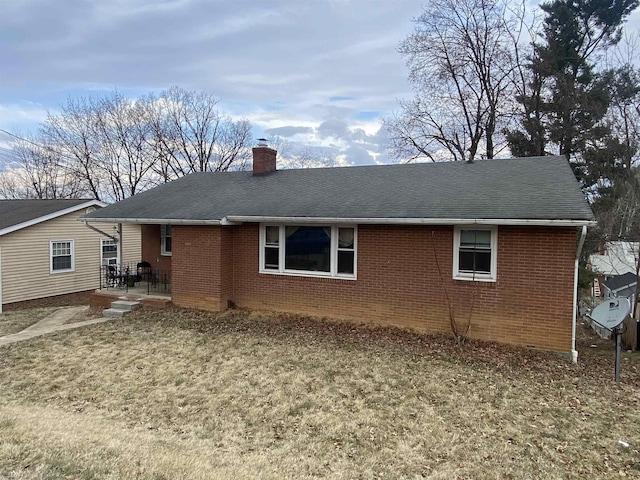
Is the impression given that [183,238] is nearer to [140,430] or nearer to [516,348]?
[140,430]

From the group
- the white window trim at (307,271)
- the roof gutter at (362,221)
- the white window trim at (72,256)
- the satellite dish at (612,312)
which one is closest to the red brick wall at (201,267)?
the roof gutter at (362,221)

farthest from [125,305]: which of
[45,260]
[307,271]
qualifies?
[45,260]

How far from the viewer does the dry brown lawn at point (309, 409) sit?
14.1 ft

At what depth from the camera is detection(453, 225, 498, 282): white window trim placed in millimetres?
8406

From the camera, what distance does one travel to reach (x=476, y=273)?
864 cm

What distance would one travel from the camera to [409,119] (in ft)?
87.0

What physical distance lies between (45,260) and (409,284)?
15.1 m

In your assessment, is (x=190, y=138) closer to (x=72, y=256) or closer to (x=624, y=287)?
(x=72, y=256)

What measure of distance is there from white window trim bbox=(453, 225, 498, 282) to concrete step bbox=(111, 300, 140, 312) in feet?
28.5

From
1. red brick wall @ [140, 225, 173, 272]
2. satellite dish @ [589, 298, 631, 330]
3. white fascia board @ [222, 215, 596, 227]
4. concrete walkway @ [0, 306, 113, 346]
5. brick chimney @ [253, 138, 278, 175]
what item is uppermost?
brick chimney @ [253, 138, 278, 175]

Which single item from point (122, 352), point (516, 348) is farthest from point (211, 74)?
point (516, 348)

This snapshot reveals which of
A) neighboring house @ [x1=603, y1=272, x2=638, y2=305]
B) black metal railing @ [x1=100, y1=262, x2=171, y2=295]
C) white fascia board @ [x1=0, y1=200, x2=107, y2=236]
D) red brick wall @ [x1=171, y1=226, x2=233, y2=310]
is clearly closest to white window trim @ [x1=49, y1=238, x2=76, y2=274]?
white fascia board @ [x1=0, y1=200, x2=107, y2=236]

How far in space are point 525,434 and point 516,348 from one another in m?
3.44

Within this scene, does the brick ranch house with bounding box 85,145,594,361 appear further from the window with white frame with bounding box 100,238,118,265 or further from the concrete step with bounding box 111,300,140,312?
the window with white frame with bounding box 100,238,118,265
